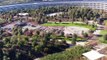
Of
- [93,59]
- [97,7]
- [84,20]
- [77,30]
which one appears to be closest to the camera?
[93,59]

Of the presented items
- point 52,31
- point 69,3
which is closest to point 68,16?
point 52,31

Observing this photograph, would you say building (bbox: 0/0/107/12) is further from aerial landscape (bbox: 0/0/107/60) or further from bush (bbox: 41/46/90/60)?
bush (bbox: 41/46/90/60)

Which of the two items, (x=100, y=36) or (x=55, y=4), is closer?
(x=100, y=36)

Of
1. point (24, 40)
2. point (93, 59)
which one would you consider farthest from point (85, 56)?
point (24, 40)

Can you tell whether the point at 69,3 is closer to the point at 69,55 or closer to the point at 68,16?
the point at 68,16

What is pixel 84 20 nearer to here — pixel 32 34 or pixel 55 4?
pixel 32 34

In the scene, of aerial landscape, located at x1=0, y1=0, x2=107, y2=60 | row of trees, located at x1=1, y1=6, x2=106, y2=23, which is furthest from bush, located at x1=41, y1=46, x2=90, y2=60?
→ row of trees, located at x1=1, y1=6, x2=106, y2=23

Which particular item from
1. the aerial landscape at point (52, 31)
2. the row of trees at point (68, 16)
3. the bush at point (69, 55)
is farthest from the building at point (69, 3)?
the bush at point (69, 55)

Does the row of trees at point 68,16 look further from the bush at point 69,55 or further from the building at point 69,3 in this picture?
the bush at point 69,55
